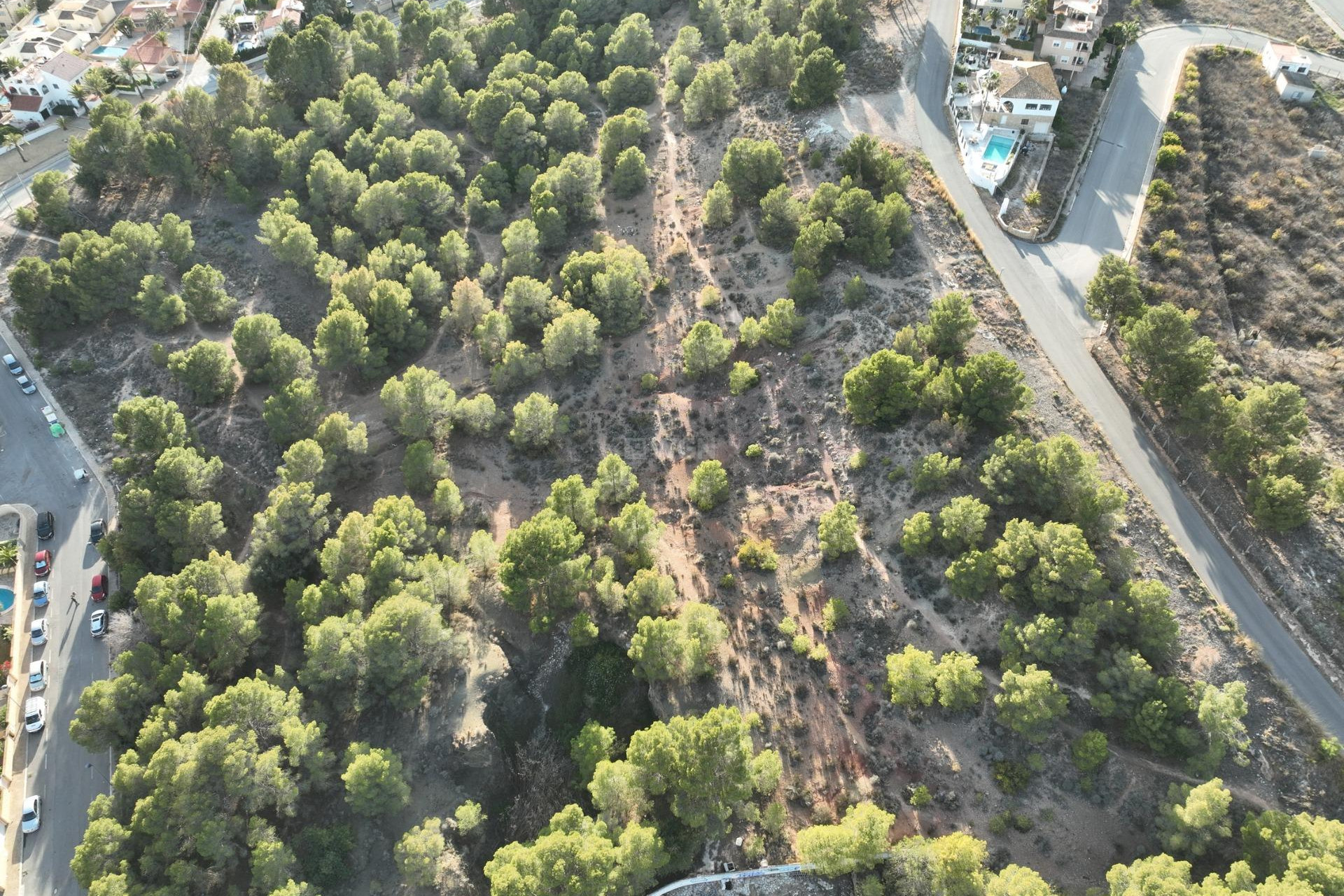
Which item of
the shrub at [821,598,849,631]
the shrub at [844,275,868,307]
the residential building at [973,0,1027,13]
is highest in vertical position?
the residential building at [973,0,1027,13]

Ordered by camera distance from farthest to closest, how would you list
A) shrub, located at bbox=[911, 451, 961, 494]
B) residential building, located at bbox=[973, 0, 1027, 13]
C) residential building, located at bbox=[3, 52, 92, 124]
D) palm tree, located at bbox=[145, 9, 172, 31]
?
1. palm tree, located at bbox=[145, 9, 172, 31]
2. residential building, located at bbox=[3, 52, 92, 124]
3. residential building, located at bbox=[973, 0, 1027, 13]
4. shrub, located at bbox=[911, 451, 961, 494]

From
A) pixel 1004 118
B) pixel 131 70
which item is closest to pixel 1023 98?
pixel 1004 118

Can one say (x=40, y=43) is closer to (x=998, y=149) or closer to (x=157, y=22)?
(x=157, y=22)

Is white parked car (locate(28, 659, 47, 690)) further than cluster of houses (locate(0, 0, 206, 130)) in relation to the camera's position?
No

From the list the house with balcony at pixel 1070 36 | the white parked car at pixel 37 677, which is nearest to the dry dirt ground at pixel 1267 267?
the house with balcony at pixel 1070 36

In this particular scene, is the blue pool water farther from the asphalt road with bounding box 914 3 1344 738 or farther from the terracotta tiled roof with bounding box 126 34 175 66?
the terracotta tiled roof with bounding box 126 34 175 66

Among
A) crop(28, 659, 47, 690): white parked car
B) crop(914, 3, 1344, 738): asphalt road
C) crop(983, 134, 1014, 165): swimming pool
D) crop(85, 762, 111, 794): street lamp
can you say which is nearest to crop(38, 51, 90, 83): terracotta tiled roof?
crop(28, 659, 47, 690): white parked car

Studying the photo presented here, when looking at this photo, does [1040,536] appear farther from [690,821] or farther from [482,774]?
[482,774]

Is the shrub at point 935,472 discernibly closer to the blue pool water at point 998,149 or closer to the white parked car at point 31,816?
the blue pool water at point 998,149
